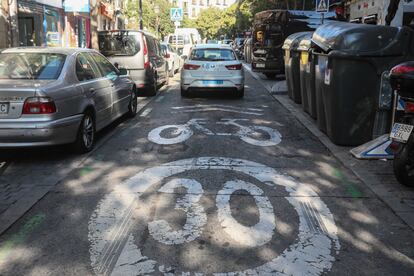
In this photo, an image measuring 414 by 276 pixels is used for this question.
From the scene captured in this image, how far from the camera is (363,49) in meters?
6.85

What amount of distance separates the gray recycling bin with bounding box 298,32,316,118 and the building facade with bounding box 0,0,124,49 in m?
7.80

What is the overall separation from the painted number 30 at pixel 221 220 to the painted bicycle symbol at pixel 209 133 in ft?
7.65

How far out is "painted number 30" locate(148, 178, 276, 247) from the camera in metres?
4.10

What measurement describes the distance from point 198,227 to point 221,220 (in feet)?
0.87

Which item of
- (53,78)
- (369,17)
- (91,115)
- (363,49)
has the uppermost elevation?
(369,17)

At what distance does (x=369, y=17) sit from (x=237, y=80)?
1841 cm

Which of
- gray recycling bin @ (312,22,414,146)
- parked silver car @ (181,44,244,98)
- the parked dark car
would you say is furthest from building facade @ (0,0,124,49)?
gray recycling bin @ (312,22,414,146)

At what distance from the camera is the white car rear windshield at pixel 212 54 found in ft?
43.2

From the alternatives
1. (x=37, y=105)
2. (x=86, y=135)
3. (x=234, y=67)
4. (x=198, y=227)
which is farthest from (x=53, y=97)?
(x=234, y=67)

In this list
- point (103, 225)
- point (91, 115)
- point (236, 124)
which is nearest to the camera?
point (103, 225)

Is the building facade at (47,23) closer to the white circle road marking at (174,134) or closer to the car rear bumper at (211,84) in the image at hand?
the car rear bumper at (211,84)

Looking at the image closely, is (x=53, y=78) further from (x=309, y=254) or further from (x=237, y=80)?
(x=237, y=80)

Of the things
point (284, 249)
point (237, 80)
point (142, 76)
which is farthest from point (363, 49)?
point (142, 76)

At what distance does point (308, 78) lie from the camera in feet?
31.1
